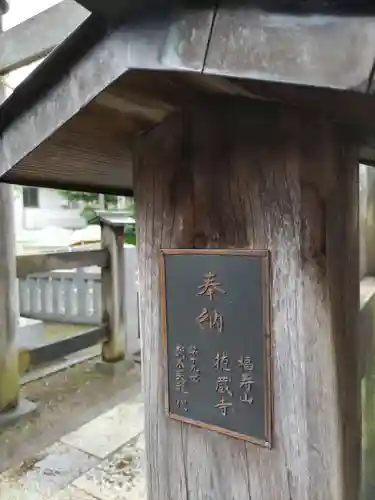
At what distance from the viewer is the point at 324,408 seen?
1341 millimetres

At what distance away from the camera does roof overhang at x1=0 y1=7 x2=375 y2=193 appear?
2.73ft

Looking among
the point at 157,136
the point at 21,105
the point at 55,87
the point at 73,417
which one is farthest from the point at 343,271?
the point at 73,417

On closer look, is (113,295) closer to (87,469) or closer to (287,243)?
(87,469)

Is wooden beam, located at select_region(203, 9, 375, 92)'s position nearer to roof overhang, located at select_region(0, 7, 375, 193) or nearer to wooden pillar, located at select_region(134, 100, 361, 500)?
roof overhang, located at select_region(0, 7, 375, 193)

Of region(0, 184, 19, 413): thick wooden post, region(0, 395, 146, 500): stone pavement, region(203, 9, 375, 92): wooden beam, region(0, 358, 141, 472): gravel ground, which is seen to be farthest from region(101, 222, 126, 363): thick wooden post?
region(203, 9, 375, 92): wooden beam

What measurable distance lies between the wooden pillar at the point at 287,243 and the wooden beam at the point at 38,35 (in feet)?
6.65

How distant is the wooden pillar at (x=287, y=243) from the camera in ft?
4.33

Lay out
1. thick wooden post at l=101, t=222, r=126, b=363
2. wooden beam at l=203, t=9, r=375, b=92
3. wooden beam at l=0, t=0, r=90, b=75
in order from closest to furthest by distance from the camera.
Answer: wooden beam at l=203, t=9, r=375, b=92 → wooden beam at l=0, t=0, r=90, b=75 → thick wooden post at l=101, t=222, r=126, b=363

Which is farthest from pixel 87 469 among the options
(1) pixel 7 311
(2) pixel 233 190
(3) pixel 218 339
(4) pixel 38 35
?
(4) pixel 38 35

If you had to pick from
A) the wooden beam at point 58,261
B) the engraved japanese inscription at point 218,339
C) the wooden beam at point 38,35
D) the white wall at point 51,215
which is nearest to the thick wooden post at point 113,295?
the wooden beam at point 58,261

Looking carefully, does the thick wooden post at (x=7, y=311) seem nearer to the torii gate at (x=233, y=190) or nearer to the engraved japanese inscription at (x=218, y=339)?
the torii gate at (x=233, y=190)

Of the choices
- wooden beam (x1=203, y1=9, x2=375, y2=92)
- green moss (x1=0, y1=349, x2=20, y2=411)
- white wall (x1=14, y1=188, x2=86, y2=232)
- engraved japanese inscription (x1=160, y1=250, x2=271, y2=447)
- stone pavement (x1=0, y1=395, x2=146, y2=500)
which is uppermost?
white wall (x1=14, y1=188, x2=86, y2=232)

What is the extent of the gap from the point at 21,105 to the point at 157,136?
17.8 inches

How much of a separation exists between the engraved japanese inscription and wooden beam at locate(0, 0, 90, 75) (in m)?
2.30
